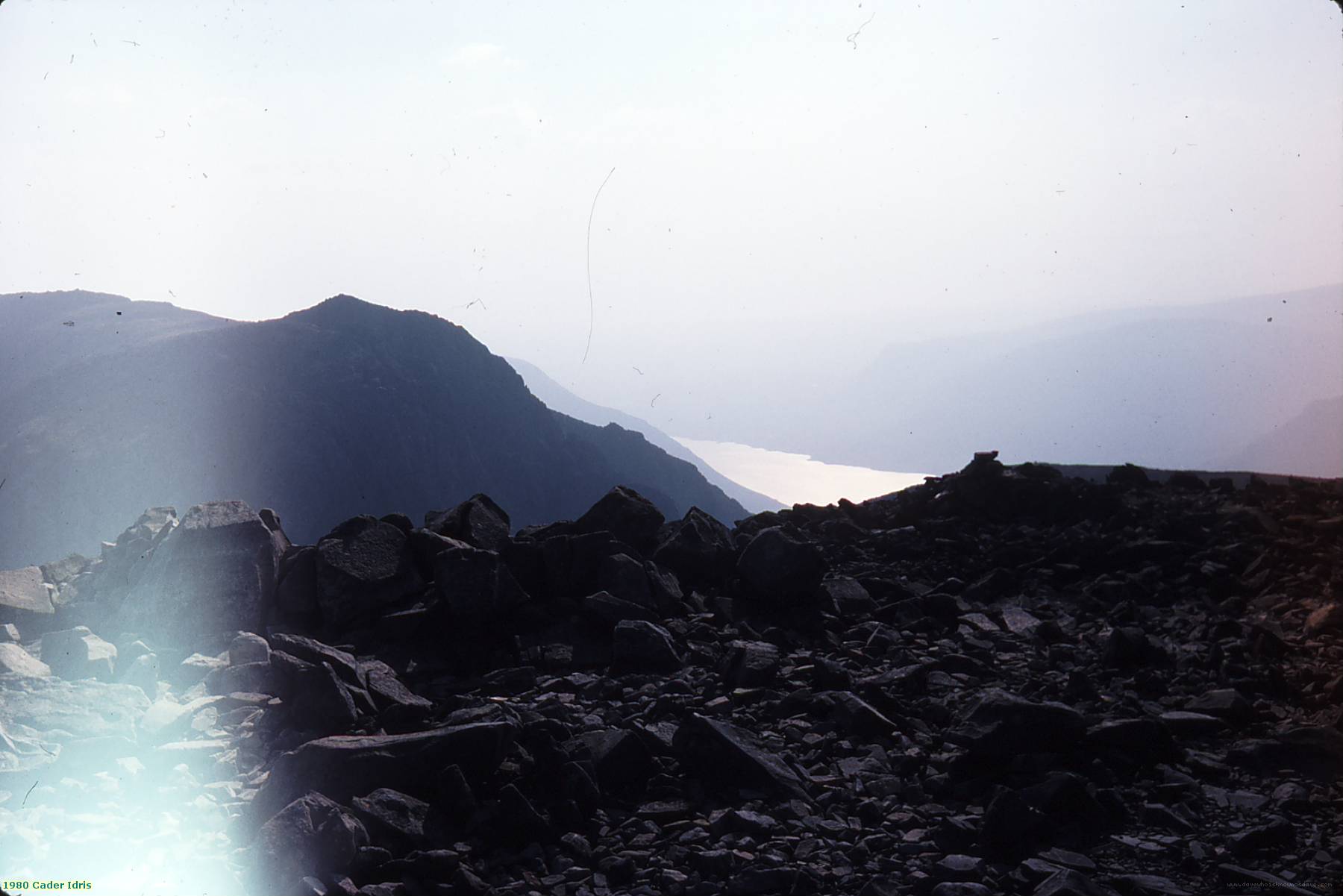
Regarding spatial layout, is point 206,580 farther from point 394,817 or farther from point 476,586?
point 394,817

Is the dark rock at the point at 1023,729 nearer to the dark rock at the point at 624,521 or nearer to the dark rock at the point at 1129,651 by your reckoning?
the dark rock at the point at 1129,651

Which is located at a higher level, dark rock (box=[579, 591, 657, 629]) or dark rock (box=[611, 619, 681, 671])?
dark rock (box=[579, 591, 657, 629])

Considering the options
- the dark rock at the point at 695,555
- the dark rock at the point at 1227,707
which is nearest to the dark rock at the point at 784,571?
the dark rock at the point at 695,555

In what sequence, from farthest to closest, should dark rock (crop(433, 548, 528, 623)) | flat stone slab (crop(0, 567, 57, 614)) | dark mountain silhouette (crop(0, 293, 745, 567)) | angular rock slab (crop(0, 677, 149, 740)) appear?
Answer: dark mountain silhouette (crop(0, 293, 745, 567)) → dark rock (crop(433, 548, 528, 623)) → flat stone slab (crop(0, 567, 57, 614)) → angular rock slab (crop(0, 677, 149, 740))

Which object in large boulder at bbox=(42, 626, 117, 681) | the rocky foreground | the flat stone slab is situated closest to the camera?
the rocky foreground

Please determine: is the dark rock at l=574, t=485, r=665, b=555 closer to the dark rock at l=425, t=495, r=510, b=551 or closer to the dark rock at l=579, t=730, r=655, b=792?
the dark rock at l=425, t=495, r=510, b=551

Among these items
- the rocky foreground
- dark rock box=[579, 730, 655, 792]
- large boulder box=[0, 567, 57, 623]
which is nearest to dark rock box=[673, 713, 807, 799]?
the rocky foreground
